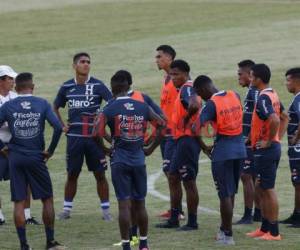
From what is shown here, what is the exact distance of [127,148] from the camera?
47.0ft

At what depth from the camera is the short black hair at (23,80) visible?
14.7 meters

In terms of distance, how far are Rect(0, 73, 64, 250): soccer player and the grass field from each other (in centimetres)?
237

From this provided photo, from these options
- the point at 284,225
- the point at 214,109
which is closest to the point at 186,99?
the point at 214,109

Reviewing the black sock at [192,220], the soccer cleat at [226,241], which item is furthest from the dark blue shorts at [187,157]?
the soccer cleat at [226,241]

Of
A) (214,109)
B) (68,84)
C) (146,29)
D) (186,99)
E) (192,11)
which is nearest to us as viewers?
(214,109)

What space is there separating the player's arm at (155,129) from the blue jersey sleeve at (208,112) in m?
0.61

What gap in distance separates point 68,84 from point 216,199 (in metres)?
3.13

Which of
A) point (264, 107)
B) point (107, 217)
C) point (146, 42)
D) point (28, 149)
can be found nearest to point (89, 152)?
point (107, 217)

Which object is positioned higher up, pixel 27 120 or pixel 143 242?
pixel 27 120

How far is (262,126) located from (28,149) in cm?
302

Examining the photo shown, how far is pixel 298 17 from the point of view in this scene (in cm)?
4109

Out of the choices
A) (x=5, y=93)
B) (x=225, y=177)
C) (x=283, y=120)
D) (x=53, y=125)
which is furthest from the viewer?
(x=5, y=93)

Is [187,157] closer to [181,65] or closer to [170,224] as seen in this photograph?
[170,224]

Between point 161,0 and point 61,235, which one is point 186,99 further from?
point 161,0
